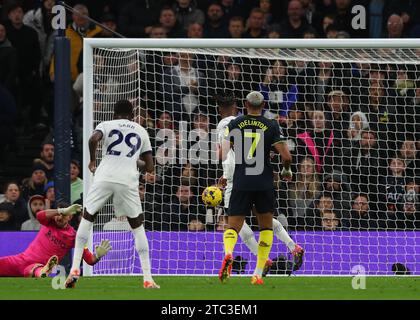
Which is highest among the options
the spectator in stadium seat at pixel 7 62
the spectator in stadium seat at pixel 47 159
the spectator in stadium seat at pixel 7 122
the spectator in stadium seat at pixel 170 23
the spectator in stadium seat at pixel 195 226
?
the spectator in stadium seat at pixel 170 23

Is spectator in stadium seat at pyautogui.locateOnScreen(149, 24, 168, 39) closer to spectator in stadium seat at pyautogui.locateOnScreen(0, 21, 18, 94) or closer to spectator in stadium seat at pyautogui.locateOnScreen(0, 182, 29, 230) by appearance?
spectator in stadium seat at pyautogui.locateOnScreen(0, 21, 18, 94)

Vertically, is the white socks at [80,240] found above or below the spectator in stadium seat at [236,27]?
below

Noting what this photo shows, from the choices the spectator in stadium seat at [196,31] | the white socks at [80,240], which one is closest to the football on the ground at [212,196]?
the white socks at [80,240]

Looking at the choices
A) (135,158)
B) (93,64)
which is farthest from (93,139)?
(93,64)

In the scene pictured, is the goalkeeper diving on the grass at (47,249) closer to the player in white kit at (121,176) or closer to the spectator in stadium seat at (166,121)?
the player in white kit at (121,176)

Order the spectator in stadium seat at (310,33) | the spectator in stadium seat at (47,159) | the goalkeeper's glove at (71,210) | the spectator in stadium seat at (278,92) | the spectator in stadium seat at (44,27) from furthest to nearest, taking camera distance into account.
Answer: the spectator in stadium seat at (44,27) < the spectator in stadium seat at (310,33) < the spectator in stadium seat at (47,159) < the spectator in stadium seat at (278,92) < the goalkeeper's glove at (71,210)

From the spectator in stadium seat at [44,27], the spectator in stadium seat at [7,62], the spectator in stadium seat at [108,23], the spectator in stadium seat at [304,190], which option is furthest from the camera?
the spectator in stadium seat at [44,27]

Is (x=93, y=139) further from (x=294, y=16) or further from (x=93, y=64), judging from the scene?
(x=294, y=16)

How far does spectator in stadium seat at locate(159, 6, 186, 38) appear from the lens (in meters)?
21.1

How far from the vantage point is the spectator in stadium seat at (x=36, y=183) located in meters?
19.8

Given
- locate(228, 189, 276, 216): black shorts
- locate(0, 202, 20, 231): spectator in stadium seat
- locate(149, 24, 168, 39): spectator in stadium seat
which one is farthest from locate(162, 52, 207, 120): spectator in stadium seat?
locate(228, 189, 276, 216): black shorts

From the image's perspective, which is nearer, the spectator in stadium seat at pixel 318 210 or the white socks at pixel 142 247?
the white socks at pixel 142 247

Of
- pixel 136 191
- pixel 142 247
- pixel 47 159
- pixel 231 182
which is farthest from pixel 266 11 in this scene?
pixel 142 247

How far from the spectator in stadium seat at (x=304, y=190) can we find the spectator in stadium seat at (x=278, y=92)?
30.9 inches
